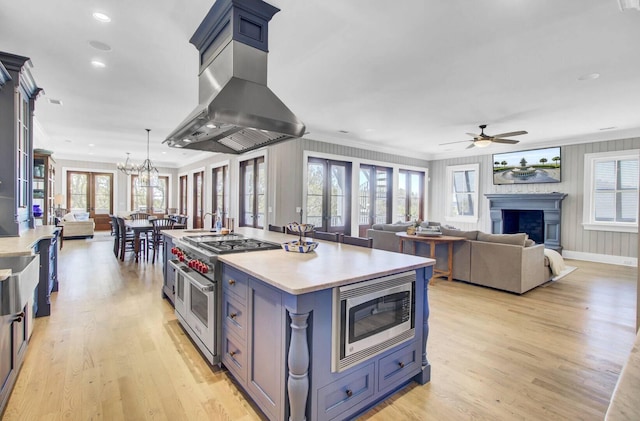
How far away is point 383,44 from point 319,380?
9.22ft

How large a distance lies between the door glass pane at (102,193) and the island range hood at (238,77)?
10.7 m

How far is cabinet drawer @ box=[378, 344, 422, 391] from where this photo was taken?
1.95 metres

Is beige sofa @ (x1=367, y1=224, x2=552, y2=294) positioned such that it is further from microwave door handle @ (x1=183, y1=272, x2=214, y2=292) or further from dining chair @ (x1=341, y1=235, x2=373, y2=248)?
A: microwave door handle @ (x1=183, y1=272, x2=214, y2=292)

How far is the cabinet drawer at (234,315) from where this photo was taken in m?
1.97

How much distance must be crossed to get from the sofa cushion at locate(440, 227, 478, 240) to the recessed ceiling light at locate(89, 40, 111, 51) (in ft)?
16.5

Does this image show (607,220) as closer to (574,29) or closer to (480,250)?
(480,250)

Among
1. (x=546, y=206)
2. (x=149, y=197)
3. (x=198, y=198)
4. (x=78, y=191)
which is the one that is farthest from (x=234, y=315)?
(x=78, y=191)

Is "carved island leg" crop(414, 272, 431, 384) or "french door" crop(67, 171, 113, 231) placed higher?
"french door" crop(67, 171, 113, 231)

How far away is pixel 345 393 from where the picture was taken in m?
1.76

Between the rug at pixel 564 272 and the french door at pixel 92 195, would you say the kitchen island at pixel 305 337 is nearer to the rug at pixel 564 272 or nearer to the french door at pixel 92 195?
the rug at pixel 564 272

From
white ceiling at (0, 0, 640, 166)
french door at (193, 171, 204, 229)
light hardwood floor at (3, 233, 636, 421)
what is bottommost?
light hardwood floor at (3, 233, 636, 421)

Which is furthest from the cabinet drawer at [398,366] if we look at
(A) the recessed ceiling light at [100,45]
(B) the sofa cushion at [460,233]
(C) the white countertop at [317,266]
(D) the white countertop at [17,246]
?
(A) the recessed ceiling light at [100,45]

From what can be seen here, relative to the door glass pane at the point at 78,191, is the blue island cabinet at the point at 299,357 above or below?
below

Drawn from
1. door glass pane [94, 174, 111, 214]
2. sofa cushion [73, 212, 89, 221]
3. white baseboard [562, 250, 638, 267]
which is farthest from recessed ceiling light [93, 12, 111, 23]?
door glass pane [94, 174, 111, 214]
